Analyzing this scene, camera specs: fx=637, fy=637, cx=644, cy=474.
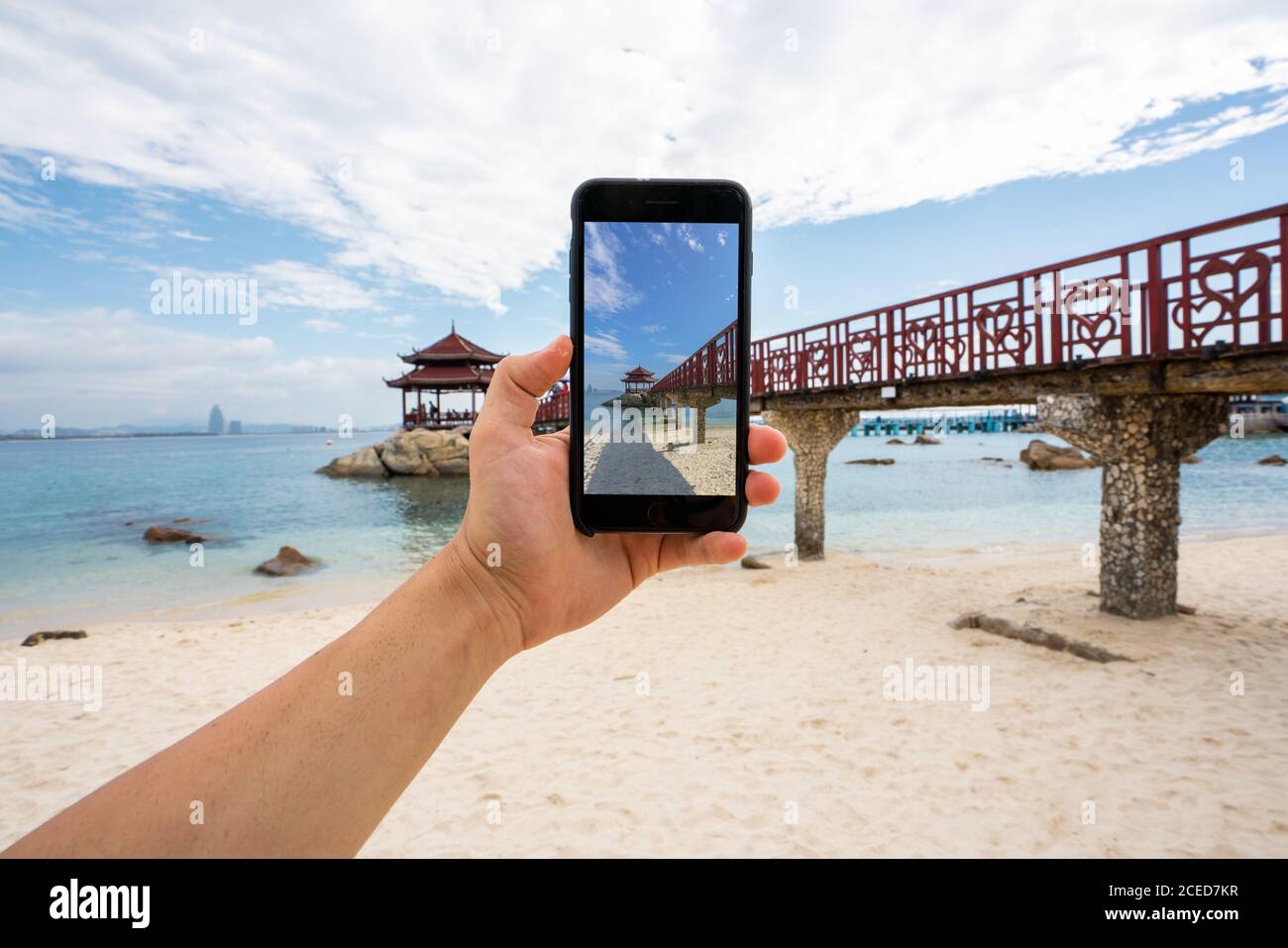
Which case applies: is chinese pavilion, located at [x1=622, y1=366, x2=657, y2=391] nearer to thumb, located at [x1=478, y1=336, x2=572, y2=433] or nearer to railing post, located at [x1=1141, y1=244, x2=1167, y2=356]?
thumb, located at [x1=478, y1=336, x2=572, y2=433]

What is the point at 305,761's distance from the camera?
1.21 metres

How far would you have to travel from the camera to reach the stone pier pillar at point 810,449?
54.7 ft

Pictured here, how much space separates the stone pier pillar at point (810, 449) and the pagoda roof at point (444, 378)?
97.4ft

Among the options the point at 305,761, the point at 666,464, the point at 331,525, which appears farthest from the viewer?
the point at 331,525

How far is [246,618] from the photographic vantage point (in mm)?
13531

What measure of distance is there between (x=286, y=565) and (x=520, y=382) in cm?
2162

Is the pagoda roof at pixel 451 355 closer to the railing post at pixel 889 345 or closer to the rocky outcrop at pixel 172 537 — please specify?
the rocky outcrop at pixel 172 537

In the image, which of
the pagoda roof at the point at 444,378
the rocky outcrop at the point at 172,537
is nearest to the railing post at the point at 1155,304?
the rocky outcrop at the point at 172,537

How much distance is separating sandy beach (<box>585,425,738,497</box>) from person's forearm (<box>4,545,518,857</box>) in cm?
63

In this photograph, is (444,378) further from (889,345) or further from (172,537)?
(889,345)

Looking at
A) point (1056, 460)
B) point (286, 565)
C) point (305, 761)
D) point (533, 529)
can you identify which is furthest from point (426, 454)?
point (1056, 460)

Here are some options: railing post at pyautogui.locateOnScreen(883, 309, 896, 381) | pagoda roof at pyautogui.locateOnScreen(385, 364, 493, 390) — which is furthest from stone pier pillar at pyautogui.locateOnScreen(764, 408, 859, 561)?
pagoda roof at pyautogui.locateOnScreen(385, 364, 493, 390)

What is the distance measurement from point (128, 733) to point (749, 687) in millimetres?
7217
